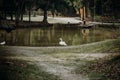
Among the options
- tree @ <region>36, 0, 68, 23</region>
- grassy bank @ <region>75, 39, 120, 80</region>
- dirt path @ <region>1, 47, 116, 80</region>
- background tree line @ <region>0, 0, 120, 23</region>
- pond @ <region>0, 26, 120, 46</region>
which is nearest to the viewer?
grassy bank @ <region>75, 39, 120, 80</region>

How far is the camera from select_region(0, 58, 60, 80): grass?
47.9 ft

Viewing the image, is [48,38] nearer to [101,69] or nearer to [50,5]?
[101,69]

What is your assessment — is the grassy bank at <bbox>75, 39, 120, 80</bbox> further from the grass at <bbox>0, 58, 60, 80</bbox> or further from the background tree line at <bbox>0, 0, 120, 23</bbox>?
the background tree line at <bbox>0, 0, 120, 23</bbox>

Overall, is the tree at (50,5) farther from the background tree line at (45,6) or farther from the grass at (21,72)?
the grass at (21,72)

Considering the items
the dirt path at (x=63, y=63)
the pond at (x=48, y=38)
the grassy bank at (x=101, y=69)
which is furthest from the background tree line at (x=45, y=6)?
the grassy bank at (x=101, y=69)

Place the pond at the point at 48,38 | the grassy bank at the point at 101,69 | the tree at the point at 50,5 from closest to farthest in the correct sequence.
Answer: the grassy bank at the point at 101,69 → the pond at the point at 48,38 → the tree at the point at 50,5

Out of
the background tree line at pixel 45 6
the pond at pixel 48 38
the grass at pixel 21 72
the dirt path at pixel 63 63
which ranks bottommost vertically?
the pond at pixel 48 38

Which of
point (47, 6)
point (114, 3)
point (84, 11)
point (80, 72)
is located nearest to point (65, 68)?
point (80, 72)

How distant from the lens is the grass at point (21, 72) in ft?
47.9

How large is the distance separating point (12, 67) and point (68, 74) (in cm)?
291

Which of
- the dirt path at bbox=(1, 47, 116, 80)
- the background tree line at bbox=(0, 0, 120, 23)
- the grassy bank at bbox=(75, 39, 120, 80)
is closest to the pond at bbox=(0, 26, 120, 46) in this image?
the background tree line at bbox=(0, 0, 120, 23)

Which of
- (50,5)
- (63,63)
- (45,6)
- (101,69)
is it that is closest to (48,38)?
(63,63)

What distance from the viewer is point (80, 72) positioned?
1647 cm

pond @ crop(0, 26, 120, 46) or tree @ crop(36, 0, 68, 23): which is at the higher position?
tree @ crop(36, 0, 68, 23)
